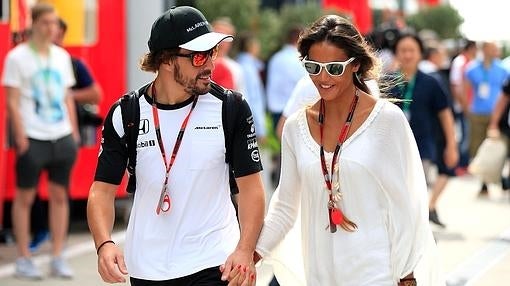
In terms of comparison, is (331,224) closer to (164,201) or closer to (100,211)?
(164,201)

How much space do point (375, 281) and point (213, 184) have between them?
2.26 ft

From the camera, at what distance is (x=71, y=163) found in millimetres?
8805

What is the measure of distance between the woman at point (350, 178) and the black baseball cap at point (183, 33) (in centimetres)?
39

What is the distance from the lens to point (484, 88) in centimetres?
1571

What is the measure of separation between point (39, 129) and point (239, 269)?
4715mm

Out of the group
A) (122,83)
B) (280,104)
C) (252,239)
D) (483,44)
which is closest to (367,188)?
(252,239)

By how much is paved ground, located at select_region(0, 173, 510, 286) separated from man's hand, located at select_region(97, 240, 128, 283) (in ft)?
13.1

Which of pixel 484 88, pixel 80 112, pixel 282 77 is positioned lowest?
pixel 484 88

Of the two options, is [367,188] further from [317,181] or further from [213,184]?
[213,184]

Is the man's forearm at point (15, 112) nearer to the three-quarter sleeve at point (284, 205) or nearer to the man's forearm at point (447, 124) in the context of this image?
the man's forearm at point (447, 124)

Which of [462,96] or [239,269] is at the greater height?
[239,269]

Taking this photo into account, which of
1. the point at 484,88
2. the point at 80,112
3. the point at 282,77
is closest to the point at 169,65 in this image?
the point at 80,112

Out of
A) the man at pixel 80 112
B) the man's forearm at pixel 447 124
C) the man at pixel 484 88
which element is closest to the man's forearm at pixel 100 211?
the man at pixel 80 112

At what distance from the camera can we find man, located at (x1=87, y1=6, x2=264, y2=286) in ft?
13.9
